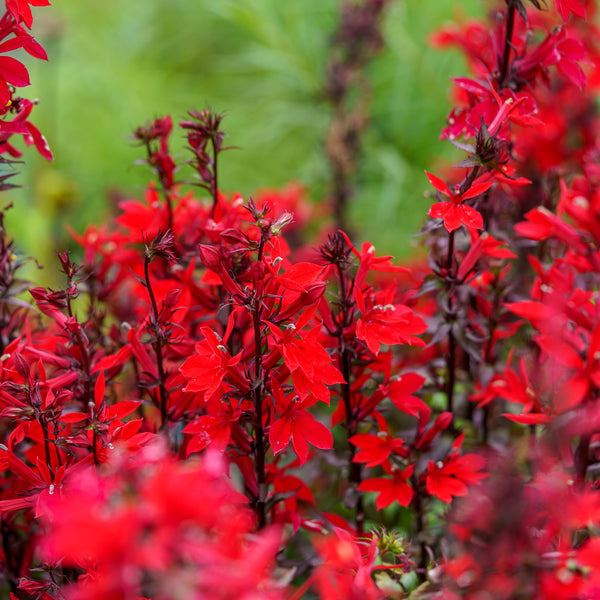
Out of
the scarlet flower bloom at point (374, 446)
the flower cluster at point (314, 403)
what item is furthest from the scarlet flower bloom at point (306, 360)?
the scarlet flower bloom at point (374, 446)

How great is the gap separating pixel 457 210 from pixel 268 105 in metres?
2.38

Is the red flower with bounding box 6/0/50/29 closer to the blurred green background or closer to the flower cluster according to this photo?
the flower cluster

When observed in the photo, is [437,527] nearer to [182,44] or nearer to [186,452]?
[186,452]

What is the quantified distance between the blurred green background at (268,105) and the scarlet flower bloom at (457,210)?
1.41m

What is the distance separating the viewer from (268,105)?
297 centimetres

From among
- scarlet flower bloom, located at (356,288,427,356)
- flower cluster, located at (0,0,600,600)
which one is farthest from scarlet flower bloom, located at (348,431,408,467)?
scarlet flower bloom, located at (356,288,427,356)

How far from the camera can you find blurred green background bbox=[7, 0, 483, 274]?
2.50 metres

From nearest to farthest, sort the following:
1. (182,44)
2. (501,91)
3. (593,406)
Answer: (593,406), (501,91), (182,44)

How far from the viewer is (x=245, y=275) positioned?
2.48ft

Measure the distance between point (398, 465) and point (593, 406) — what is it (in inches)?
11.3

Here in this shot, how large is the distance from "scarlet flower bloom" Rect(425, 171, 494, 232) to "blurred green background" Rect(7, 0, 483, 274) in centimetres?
141

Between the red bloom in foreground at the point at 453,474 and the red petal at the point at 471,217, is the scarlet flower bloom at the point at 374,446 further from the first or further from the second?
the red petal at the point at 471,217

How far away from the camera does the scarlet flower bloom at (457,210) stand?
729 millimetres

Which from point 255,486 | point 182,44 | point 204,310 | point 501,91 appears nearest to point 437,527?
point 255,486
